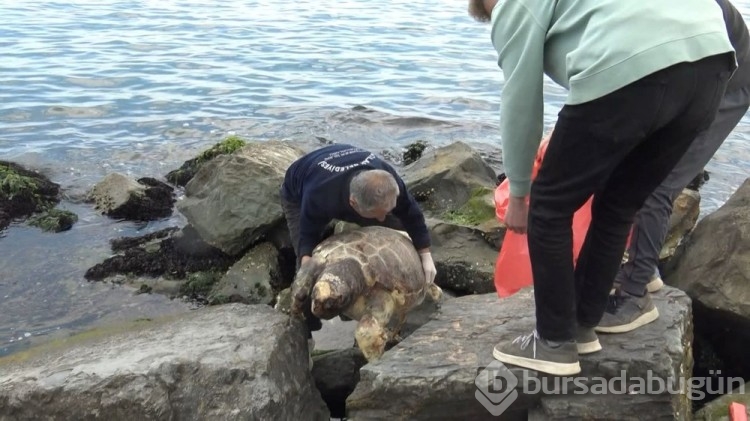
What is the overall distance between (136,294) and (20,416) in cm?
271

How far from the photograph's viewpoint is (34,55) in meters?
16.3

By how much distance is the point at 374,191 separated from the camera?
15.3 feet

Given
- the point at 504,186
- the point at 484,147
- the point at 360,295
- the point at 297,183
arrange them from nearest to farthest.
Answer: the point at 504,186, the point at 360,295, the point at 297,183, the point at 484,147

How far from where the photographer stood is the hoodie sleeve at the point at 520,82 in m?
3.00

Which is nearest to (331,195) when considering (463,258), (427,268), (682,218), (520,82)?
(427,268)

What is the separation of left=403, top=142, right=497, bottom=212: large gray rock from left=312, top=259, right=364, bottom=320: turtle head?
2885mm

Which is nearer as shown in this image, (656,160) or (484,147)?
(656,160)

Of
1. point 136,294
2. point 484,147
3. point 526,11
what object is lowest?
point 484,147

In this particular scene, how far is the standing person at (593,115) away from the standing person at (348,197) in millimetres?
1377

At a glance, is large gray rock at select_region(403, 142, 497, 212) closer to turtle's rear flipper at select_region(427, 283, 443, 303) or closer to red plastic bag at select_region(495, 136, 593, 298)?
turtle's rear flipper at select_region(427, 283, 443, 303)

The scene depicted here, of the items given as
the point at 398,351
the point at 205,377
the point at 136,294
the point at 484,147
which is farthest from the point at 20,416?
the point at 484,147

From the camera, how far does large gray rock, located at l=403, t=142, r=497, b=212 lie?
7.61 m

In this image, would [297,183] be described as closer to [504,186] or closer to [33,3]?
[504,186]

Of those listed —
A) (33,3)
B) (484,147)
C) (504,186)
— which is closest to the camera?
(504,186)
